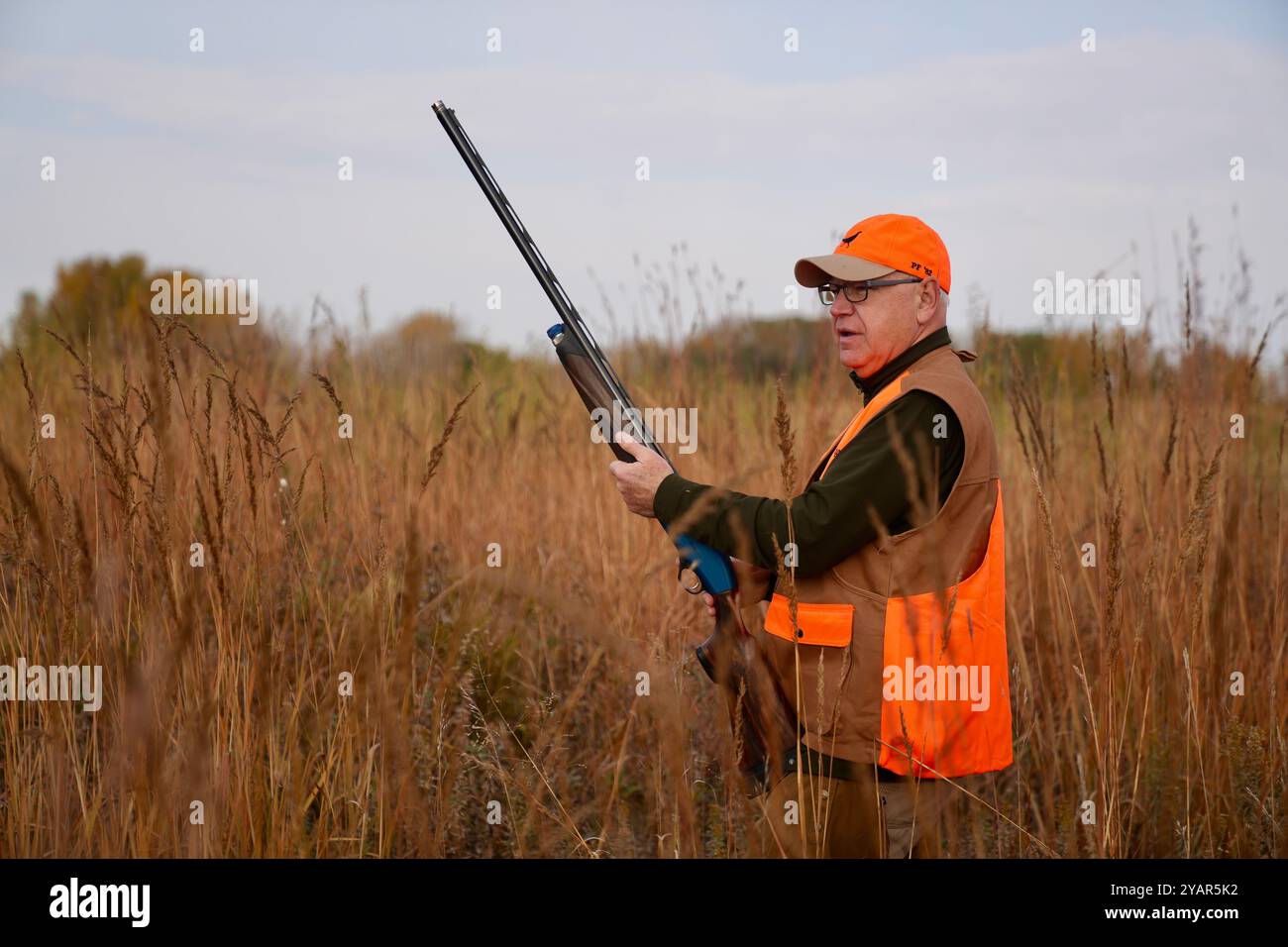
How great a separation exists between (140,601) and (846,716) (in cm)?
176

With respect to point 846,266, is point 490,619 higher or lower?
lower

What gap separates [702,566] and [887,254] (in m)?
0.90

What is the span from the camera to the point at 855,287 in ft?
8.70

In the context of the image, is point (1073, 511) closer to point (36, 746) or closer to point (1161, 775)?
point (1161, 775)

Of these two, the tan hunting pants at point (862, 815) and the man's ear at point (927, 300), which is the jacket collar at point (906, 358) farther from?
the tan hunting pants at point (862, 815)

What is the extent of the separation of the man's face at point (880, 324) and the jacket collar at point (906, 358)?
21mm

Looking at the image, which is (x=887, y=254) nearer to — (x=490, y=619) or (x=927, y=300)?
(x=927, y=300)

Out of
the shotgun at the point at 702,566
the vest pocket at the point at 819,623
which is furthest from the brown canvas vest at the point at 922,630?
the shotgun at the point at 702,566

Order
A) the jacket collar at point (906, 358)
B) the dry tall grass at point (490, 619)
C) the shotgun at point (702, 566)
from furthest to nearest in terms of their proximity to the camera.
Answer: the jacket collar at point (906, 358) → the shotgun at point (702, 566) → the dry tall grass at point (490, 619)

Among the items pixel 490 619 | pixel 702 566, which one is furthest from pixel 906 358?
pixel 490 619

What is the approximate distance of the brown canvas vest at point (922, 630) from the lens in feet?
7.54
